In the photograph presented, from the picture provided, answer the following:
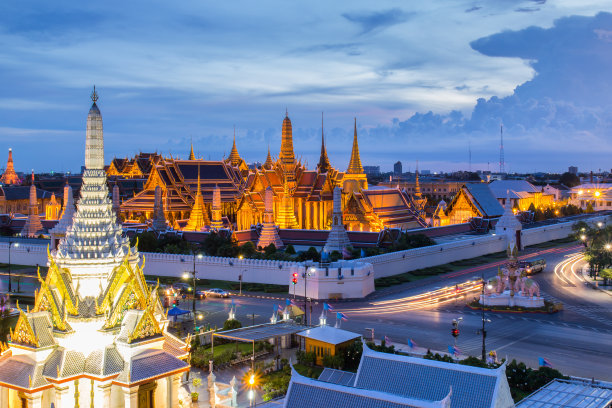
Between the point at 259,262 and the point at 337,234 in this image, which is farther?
the point at 337,234

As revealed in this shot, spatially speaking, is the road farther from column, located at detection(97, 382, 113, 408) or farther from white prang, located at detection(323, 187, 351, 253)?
column, located at detection(97, 382, 113, 408)

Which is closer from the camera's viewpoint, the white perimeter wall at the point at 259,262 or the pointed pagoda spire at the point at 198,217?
the white perimeter wall at the point at 259,262

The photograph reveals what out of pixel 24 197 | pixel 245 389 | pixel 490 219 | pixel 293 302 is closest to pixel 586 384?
pixel 245 389

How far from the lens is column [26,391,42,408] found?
15328 millimetres

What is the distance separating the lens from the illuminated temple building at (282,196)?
61.8 meters

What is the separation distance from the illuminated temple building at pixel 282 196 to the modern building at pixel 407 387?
43.3m

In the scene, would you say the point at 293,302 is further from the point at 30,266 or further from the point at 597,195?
the point at 597,195

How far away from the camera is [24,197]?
10025cm

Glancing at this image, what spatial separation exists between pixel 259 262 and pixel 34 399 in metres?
29.2

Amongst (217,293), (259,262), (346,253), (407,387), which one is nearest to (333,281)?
(259,262)

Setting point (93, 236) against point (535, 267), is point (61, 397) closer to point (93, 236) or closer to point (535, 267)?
point (93, 236)

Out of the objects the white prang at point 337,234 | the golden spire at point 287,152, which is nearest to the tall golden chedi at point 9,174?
the golden spire at point 287,152

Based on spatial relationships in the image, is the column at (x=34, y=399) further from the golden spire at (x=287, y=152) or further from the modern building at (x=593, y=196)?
the modern building at (x=593, y=196)

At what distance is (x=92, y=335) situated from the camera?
53.4 ft
